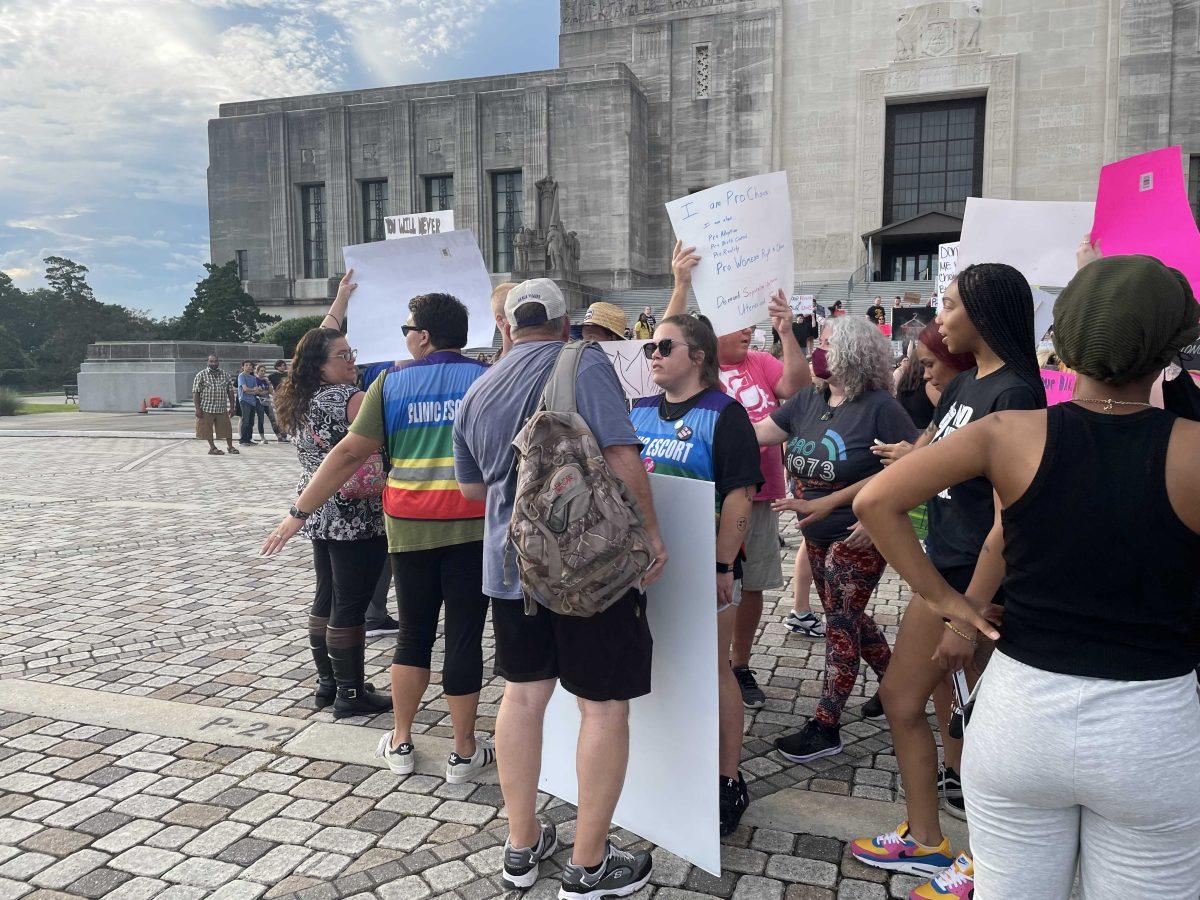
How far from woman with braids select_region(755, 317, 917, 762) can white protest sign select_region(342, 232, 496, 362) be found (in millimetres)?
1978

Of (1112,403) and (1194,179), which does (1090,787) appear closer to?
(1112,403)

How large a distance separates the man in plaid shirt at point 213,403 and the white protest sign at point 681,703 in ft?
51.6

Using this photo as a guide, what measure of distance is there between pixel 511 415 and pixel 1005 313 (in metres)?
1.57

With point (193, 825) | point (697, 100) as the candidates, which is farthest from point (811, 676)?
point (697, 100)

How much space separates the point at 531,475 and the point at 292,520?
5.55 ft

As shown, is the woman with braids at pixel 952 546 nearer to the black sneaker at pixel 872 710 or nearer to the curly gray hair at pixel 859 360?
the curly gray hair at pixel 859 360

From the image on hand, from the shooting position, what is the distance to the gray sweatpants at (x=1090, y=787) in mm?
1612

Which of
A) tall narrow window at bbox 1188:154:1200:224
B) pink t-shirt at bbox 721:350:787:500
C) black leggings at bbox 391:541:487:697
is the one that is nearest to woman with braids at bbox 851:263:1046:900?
black leggings at bbox 391:541:487:697

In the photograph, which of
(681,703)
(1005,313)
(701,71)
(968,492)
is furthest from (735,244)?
(701,71)

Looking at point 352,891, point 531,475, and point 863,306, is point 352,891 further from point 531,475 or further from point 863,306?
point 863,306

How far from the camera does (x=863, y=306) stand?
30.1m

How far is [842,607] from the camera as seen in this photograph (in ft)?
12.4

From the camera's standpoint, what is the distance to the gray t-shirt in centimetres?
270

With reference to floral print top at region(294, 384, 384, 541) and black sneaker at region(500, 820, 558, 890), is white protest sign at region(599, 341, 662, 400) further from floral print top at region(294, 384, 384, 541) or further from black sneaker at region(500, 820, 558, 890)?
black sneaker at region(500, 820, 558, 890)
